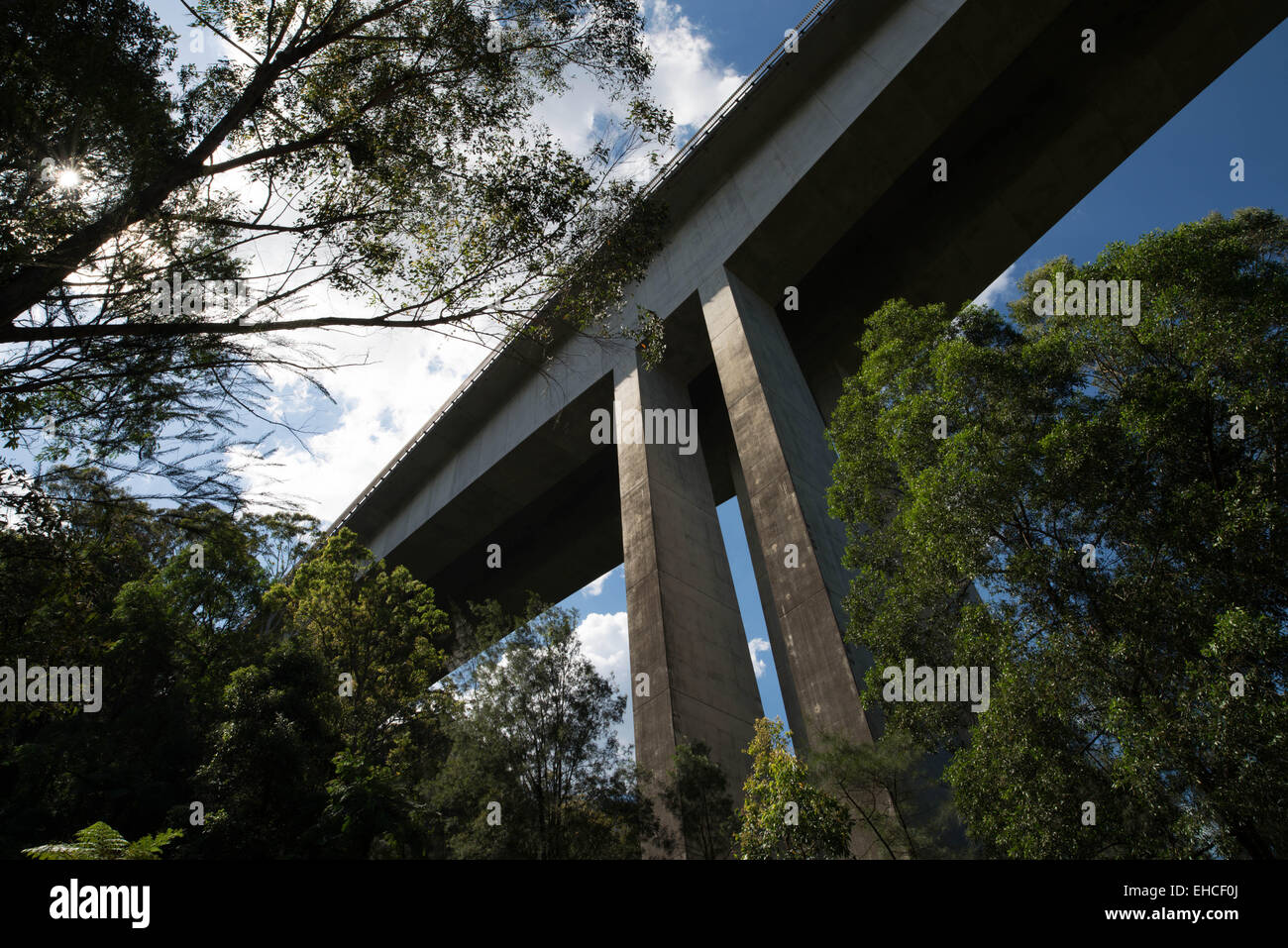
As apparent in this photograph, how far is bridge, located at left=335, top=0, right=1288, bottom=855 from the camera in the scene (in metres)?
13.2

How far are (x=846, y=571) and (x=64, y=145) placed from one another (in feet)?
40.9

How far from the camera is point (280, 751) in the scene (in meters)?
12.0

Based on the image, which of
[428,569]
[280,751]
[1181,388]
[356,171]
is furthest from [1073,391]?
[428,569]

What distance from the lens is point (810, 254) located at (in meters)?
17.8

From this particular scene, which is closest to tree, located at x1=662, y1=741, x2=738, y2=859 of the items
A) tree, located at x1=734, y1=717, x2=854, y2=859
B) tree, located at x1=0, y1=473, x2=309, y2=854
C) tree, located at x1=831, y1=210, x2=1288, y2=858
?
tree, located at x1=734, y1=717, x2=854, y2=859

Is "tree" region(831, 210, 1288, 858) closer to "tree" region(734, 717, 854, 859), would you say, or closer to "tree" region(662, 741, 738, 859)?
"tree" region(734, 717, 854, 859)

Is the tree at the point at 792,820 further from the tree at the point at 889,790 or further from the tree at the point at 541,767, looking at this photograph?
the tree at the point at 541,767

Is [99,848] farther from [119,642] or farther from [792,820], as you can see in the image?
[119,642]

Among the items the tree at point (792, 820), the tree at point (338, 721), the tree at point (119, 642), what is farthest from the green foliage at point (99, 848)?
the tree at point (792, 820)

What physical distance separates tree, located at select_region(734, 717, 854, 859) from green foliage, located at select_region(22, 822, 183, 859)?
5.81m

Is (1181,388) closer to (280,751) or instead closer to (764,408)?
(764,408)

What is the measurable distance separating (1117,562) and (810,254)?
40.3ft

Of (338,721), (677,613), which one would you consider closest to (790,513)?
(677,613)

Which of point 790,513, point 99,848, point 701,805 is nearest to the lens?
point 99,848
